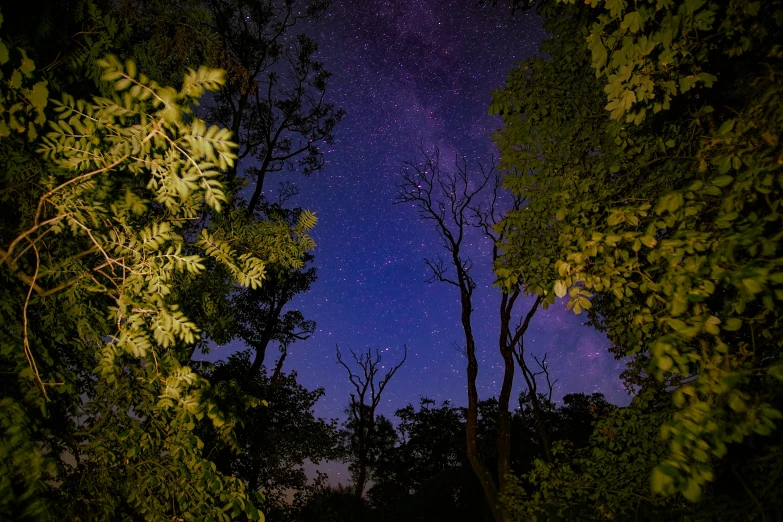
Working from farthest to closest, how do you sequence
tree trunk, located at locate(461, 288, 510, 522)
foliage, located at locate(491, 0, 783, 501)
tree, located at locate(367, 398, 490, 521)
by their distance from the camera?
tree, located at locate(367, 398, 490, 521)
tree trunk, located at locate(461, 288, 510, 522)
foliage, located at locate(491, 0, 783, 501)

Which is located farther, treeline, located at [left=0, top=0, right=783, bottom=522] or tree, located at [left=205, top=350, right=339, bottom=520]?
tree, located at [left=205, top=350, right=339, bottom=520]

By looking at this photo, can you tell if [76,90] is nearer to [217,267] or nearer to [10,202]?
[10,202]

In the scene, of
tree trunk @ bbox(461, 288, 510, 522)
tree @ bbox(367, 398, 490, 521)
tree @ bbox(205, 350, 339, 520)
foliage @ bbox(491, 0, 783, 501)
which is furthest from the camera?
tree @ bbox(367, 398, 490, 521)

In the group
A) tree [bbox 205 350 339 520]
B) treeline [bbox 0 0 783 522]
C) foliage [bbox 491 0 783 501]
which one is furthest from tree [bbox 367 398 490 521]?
foliage [bbox 491 0 783 501]

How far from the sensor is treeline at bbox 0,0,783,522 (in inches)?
60.6

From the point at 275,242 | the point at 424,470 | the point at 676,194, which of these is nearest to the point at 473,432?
the point at 275,242

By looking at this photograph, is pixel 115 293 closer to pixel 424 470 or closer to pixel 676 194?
pixel 676 194

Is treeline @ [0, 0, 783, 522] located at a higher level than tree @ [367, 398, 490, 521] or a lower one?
lower

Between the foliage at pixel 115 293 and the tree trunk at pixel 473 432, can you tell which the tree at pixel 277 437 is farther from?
the foliage at pixel 115 293

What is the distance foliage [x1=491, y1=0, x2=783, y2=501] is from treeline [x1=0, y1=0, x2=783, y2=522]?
0.02 metres

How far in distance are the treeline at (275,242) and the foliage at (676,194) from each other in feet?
0.08

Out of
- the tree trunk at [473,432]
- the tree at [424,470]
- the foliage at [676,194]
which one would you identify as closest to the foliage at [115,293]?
the foliage at [676,194]

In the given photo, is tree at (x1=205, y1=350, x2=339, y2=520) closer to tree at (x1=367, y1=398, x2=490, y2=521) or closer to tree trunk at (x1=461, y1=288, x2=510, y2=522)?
tree trunk at (x1=461, y1=288, x2=510, y2=522)

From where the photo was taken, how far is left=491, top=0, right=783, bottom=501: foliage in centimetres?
148
